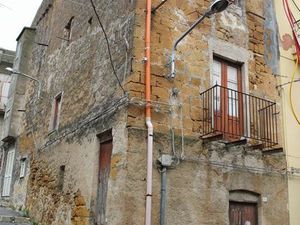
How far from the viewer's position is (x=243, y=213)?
8.23 meters

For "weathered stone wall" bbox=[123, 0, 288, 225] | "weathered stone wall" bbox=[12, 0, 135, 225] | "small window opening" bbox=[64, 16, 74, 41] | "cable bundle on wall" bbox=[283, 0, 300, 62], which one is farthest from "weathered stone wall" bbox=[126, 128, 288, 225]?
"small window opening" bbox=[64, 16, 74, 41]

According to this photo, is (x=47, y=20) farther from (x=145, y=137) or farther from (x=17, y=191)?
(x=145, y=137)

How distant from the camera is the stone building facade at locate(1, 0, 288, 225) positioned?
7359mm

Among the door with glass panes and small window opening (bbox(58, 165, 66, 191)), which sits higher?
the door with glass panes

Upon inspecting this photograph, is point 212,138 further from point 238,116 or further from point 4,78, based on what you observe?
point 4,78

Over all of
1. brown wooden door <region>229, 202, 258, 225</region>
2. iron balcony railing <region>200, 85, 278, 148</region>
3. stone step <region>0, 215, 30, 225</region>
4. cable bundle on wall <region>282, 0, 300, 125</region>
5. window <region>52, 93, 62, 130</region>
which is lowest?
stone step <region>0, 215, 30, 225</region>

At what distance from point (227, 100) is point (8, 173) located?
980cm

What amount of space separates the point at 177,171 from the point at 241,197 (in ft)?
5.52

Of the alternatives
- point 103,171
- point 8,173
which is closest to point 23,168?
point 8,173

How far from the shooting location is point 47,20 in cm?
1481

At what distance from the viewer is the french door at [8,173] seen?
1473cm

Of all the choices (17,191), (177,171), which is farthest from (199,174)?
(17,191)

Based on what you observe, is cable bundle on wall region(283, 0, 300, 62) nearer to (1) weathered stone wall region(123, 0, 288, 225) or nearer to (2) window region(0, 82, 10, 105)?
(1) weathered stone wall region(123, 0, 288, 225)

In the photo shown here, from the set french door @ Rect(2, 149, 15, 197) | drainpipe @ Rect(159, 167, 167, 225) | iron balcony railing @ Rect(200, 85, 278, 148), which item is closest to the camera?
drainpipe @ Rect(159, 167, 167, 225)
